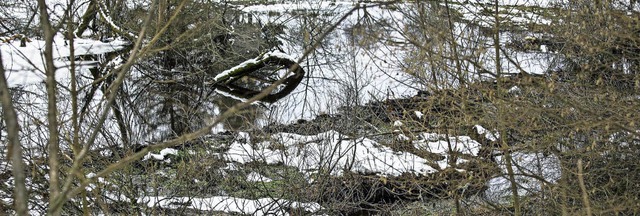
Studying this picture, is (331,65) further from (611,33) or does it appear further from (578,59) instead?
(611,33)

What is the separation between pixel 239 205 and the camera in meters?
7.74

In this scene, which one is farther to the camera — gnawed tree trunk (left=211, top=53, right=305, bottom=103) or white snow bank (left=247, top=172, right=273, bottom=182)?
gnawed tree trunk (left=211, top=53, right=305, bottom=103)

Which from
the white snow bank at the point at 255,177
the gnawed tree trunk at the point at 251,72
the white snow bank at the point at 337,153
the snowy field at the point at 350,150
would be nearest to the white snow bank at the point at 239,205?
the snowy field at the point at 350,150

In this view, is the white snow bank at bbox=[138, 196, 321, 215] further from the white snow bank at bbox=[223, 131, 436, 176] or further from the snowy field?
the white snow bank at bbox=[223, 131, 436, 176]

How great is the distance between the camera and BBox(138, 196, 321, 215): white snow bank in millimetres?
7414

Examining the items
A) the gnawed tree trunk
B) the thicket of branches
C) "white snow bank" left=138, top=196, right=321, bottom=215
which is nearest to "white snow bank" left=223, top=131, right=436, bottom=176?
the thicket of branches

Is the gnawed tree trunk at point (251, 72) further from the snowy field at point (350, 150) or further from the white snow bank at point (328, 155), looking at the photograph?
the white snow bank at point (328, 155)

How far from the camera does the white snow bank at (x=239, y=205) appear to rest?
292 inches

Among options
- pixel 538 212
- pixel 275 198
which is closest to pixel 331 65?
pixel 275 198

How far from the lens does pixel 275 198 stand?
7750 mm

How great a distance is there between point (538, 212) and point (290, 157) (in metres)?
2.69

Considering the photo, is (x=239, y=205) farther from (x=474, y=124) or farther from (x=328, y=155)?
(x=474, y=124)

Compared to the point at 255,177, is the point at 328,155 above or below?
above

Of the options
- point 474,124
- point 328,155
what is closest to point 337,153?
point 328,155
